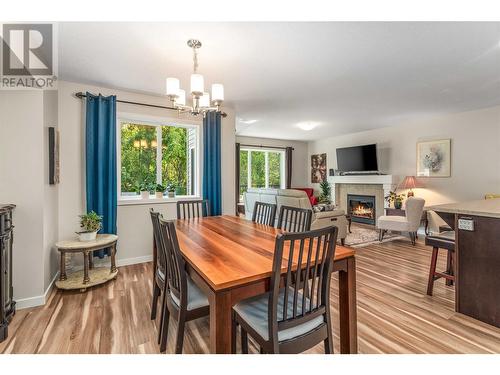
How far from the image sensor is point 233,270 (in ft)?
4.27

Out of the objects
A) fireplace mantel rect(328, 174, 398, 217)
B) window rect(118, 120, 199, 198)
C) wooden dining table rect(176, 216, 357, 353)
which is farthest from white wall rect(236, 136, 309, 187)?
wooden dining table rect(176, 216, 357, 353)

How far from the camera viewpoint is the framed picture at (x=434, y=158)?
15.9 ft

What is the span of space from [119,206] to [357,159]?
17.8ft

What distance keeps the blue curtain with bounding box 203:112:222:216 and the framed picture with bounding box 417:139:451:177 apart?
4.25 m

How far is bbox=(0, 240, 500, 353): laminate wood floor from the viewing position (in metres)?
1.79

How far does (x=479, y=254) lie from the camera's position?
210 centimetres

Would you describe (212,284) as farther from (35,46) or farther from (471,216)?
(35,46)

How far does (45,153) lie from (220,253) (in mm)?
2192

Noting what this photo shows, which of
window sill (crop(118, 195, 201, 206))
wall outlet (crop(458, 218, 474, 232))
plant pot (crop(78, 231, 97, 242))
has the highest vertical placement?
window sill (crop(118, 195, 201, 206))

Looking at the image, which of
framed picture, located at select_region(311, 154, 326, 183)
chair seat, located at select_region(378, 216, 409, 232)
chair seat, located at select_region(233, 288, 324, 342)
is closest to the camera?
chair seat, located at select_region(233, 288, 324, 342)

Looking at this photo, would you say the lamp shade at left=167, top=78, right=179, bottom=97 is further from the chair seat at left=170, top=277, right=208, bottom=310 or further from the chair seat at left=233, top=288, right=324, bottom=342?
the chair seat at left=233, top=288, right=324, bottom=342

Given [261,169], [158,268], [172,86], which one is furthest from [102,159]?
[261,169]
